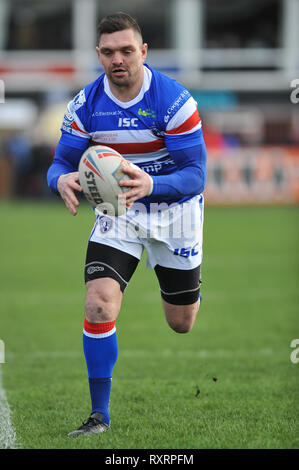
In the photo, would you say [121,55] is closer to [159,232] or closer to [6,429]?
[159,232]

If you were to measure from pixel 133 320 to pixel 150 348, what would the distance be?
1.43m

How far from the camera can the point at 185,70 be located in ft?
124

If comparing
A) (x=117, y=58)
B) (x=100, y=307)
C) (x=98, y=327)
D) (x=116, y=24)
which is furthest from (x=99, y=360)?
(x=116, y=24)

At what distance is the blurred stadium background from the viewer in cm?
2878

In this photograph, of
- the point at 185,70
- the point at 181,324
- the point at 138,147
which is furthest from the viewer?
the point at 185,70

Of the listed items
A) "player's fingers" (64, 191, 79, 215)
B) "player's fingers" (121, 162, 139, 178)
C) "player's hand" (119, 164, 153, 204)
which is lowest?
"player's fingers" (64, 191, 79, 215)

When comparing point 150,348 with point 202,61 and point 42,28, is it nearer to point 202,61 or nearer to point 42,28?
point 202,61

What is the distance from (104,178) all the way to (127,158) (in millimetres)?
663

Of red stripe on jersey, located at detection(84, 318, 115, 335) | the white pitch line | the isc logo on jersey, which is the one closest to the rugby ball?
the isc logo on jersey

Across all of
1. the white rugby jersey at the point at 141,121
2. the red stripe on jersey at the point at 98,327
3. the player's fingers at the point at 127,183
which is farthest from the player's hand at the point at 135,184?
the red stripe on jersey at the point at 98,327

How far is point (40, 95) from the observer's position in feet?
123

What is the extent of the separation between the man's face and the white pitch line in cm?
226

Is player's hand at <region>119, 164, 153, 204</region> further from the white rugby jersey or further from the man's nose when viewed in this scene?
the man's nose

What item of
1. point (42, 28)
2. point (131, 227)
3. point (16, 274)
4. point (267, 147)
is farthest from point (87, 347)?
point (42, 28)
